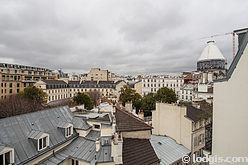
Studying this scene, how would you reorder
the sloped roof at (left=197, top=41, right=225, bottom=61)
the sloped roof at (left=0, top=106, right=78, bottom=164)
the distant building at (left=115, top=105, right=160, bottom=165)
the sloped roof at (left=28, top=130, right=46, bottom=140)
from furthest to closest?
1. the sloped roof at (left=197, top=41, right=225, bottom=61)
2. the distant building at (left=115, top=105, right=160, bottom=165)
3. the sloped roof at (left=28, top=130, right=46, bottom=140)
4. the sloped roof at (left=0, top=106, right=78, bottom=164)

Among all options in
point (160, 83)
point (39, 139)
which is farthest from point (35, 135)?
point (160, 83)

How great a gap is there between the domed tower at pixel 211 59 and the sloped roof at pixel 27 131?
218 feet

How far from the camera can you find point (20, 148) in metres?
7.67

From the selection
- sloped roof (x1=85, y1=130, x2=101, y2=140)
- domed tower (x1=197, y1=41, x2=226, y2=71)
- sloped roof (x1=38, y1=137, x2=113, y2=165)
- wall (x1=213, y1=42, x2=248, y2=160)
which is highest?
domed tower (x1=197, y1=41, x2=226, y2=71)

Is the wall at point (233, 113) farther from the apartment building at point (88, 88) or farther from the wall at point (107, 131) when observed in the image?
the apartment building at point (88, 88)

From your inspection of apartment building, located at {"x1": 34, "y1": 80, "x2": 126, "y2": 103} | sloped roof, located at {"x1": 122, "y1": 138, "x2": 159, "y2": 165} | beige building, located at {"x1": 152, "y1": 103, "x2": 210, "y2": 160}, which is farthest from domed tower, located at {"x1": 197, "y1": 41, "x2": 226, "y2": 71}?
sloped roof, located at {"x1": 122, "y1": 138, "x2": 159, "y2": 165}

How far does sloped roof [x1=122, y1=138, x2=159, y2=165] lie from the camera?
8641 millimetres

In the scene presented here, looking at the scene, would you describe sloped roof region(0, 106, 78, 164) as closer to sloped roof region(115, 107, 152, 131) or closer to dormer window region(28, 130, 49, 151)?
dormer window region(28, 130, 49, 151)

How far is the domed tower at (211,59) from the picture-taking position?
184 ft

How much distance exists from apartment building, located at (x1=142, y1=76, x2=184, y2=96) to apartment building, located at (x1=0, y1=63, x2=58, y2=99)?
53508mm

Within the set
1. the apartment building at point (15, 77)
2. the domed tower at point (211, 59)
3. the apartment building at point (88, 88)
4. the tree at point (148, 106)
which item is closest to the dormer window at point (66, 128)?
the tree at point (148, 106)

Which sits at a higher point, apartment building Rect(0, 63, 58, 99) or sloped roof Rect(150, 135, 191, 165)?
apartment building Rect(0, 63, 58, 99)

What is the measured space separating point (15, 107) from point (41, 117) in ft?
67.1

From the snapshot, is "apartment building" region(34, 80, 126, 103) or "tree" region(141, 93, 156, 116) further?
"apartment building" region(34, 80, 126, 103)
